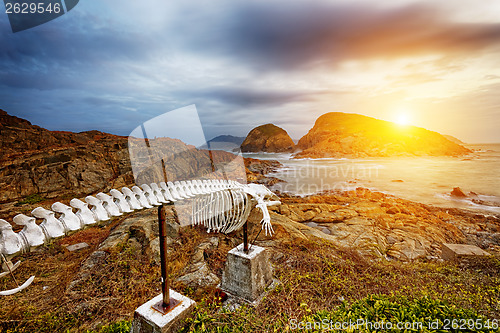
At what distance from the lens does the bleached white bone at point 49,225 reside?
106 inches

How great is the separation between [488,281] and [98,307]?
32.1 feet

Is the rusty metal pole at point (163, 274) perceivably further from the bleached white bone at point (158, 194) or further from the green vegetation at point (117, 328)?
the green vegetation at point (117, 328)

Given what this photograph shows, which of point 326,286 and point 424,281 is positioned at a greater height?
point 326,286

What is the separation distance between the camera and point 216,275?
5672 millimetres

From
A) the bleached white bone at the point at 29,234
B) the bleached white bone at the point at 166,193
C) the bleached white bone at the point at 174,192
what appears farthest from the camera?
the bleached white bone at the point at 174,192

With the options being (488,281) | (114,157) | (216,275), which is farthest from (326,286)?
(114,157)

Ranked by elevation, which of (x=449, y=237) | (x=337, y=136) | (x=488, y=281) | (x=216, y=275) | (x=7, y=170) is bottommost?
(x=449, y=237)

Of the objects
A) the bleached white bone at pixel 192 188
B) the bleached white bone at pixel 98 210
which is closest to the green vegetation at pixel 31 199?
the bleached white bone at pixel 192 188

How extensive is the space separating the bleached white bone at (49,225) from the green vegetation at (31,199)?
14273mm

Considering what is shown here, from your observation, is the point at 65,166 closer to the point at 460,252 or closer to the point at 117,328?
the point at 117,328

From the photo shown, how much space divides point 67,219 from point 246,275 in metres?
3.30

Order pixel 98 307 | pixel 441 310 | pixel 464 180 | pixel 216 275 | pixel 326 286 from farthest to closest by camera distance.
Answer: pixel 464 180, pixel 216 275, pixel 326 286, pixel 98 307, pixel 441 310

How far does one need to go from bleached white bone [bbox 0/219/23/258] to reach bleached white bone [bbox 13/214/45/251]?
0.06 m

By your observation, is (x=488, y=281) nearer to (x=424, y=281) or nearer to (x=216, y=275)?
(x=424, y=281)
